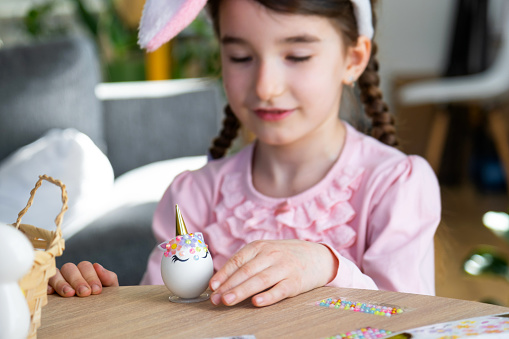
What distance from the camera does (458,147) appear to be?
176 inches

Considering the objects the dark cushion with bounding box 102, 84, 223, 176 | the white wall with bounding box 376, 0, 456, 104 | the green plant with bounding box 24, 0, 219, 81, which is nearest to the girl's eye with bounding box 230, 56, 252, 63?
the dark cushion with bounding box 102, 84, 223, 176

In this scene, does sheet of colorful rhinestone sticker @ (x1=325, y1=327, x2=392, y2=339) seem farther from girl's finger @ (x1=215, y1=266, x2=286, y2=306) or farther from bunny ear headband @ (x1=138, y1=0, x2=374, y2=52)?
bunny ear headband @ (x1=138, y1=0, x2=374, y2=52)

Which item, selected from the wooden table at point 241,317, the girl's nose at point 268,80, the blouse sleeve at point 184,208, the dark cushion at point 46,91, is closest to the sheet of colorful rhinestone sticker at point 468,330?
the wooden table at point 241,317

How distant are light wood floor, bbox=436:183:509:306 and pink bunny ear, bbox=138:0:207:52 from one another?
2.23ft

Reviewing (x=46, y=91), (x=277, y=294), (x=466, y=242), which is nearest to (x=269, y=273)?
(x=277, y=294)

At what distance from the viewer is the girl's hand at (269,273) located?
75 cm

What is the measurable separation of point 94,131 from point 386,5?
313cm

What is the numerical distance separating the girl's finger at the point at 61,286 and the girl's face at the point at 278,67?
416 mm

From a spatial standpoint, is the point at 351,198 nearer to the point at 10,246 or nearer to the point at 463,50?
the point at 10,246

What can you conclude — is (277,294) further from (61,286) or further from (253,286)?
(61,286)

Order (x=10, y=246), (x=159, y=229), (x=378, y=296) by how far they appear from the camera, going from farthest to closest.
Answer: (x=159, y=229), (x=378, y=296), (x=10, y=246)

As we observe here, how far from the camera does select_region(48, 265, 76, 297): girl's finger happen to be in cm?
85

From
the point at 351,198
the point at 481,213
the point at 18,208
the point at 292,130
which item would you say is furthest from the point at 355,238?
the point at 481,213

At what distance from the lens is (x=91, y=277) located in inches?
34.5
